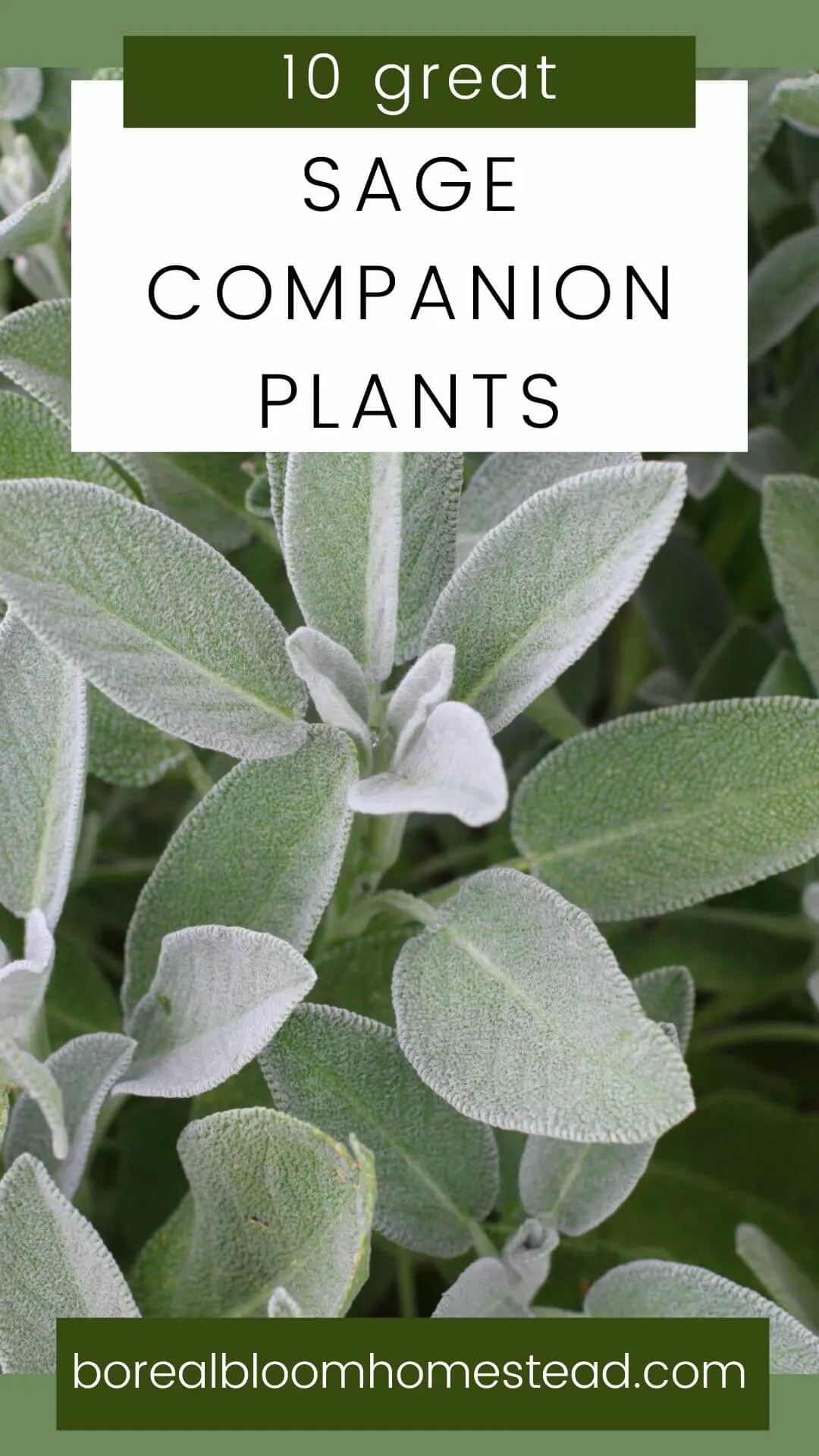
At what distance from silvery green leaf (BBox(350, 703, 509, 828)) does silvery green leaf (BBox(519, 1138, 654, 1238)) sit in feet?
0.60

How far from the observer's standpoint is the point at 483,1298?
0.61 metres

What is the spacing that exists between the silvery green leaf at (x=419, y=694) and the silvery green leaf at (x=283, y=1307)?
20cm

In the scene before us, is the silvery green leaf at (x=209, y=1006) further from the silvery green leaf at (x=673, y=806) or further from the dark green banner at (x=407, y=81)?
the dark green banner at (x=407, y=81)

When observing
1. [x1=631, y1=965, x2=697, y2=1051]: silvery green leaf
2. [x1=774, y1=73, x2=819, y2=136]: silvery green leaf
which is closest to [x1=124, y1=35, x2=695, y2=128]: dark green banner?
[x1=774, y1=73, x2=819, y2=136]: silvery green leaf

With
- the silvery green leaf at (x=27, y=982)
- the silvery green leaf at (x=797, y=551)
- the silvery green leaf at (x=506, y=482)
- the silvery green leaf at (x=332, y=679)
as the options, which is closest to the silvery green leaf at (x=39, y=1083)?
the silvery green leaf at (x=27, y=982)

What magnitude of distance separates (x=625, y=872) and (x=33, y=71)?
1.71 ft

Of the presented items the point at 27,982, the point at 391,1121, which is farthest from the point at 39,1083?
the point at 391,1121

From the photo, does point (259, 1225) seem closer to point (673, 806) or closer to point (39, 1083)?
point (39, 1083)

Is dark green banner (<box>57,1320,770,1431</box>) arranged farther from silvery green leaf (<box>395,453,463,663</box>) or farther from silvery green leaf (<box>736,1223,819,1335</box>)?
silvery green leaf (<box>395,453,463,663</box>)

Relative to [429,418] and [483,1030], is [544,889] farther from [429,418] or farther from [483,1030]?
[429,418]

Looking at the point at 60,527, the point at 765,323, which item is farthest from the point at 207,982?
the point at 765,323

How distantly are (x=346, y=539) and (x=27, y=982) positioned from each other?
0.68 ft

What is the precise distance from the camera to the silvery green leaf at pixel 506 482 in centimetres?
62

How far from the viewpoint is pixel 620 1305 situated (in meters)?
0.61
